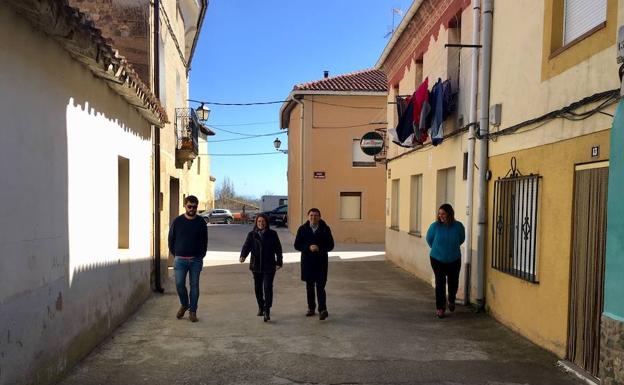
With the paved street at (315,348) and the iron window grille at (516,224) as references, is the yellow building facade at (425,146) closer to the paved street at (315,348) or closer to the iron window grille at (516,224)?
the iron window grille at (516,224)

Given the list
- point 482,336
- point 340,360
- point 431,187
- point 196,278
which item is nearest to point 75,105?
point 196,278

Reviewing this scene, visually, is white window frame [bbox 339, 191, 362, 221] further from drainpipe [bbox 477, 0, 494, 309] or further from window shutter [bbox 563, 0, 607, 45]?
window shutter [bbox 563, 0, 607, 45]

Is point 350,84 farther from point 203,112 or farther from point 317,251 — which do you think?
point 317,251

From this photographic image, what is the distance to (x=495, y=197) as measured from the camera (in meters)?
6.99

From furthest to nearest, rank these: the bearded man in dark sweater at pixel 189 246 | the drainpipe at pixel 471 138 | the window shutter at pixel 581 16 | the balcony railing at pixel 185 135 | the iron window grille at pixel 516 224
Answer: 1. the balcony railing at pixel 185 135
2. the drainpipe at pixel 471 138
3. the bearded man in dark sweater at pixel 189 246
4. the iron window grille at pixel 516 224
5. the window shutter at pixel 581 16

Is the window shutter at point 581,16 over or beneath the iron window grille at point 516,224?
over

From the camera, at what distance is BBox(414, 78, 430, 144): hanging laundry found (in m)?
9.30

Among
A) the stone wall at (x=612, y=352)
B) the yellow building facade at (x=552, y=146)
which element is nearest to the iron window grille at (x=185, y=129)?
the yellow building facade at (x=552, y=146)

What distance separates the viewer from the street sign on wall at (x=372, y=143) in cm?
1595

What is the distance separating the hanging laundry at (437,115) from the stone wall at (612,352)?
534 centimetres

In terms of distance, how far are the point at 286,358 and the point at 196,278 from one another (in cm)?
211

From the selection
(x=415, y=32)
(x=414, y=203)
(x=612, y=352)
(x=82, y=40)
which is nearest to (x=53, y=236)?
(x=82, y=40)

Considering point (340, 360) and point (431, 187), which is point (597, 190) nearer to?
point (340, 360)

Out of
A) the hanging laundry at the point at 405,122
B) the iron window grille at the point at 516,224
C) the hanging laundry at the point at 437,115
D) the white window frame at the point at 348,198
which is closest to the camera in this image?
the iron window grille at the point at 516,224
